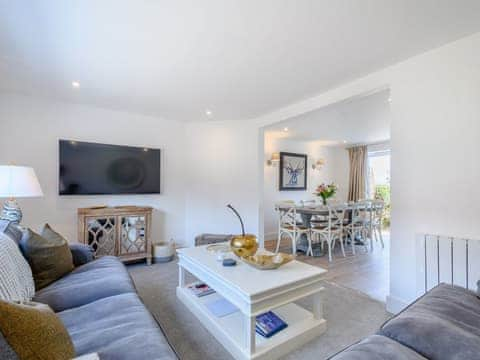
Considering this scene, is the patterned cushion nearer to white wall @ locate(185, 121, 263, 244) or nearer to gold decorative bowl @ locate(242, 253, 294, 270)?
gold decorative bowl @ locate(242, 253, 294, 270)

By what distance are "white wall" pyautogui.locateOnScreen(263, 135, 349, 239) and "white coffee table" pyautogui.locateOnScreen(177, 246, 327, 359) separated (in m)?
3.73

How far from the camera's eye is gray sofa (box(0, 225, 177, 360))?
3.71 feet

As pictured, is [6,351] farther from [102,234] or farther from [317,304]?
[102,234]

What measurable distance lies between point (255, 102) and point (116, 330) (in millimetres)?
3026

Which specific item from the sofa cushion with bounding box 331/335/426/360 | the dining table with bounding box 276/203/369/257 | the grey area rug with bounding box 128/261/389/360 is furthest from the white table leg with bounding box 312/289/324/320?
the dining table with bounding box 276/203/369/257

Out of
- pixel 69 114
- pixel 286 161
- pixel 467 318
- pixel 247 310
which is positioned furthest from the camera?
pixel 286 161

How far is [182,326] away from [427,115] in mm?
2777

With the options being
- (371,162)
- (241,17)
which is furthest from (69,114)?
(371,162)

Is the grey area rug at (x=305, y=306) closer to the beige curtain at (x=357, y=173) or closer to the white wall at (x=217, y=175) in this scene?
the white wall at (x=217, y=175)

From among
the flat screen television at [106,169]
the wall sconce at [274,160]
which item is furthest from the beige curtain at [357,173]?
the flat screen television at [106,169]

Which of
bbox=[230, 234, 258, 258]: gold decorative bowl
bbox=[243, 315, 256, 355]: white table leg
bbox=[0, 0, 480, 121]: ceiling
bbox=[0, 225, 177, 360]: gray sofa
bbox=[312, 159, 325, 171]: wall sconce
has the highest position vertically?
bbox=[0, 0, 480, 121]: ceiling

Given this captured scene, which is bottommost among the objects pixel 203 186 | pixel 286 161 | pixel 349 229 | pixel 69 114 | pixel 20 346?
pixel 349 229

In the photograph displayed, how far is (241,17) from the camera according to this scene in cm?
173

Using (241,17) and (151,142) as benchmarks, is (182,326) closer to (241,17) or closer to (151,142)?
(241,17)
